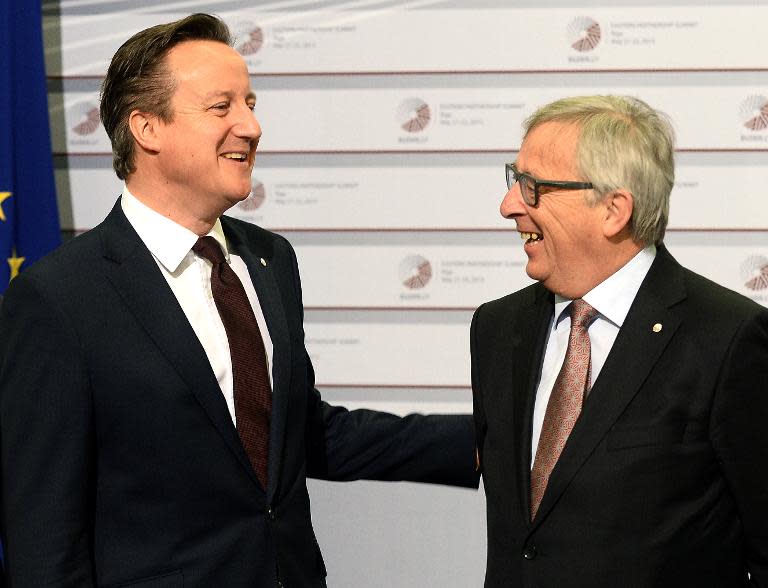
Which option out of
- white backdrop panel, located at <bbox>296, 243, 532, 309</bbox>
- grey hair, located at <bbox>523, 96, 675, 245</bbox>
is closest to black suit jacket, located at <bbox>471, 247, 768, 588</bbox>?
grey hair, located at <bbox>523, 96, 675, 245</bbox>

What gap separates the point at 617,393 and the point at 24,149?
8.03 ft

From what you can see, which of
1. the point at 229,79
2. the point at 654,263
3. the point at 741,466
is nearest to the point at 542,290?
the point at 654,263

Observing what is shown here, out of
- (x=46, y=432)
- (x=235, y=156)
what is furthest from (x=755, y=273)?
(x=46, y=432)

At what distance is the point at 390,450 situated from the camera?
8.66ft

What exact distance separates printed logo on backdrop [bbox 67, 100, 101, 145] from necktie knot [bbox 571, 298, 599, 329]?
2.34m

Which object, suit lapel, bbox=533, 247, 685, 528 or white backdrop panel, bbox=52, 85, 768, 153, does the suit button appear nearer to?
suit lapel, bbox=533, 247, 685, 528

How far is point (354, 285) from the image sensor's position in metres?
3.91

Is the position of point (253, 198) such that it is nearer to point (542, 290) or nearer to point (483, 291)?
point (483, 291)

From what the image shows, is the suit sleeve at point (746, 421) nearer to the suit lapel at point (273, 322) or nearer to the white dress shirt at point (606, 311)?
the white dress shirt at point (606, 311)

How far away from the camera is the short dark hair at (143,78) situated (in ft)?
7.28

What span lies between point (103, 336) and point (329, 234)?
191 cm

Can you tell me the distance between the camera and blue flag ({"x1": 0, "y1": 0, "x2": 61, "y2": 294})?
3688mm

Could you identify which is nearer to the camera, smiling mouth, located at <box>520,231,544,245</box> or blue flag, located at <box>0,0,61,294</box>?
smiling mouth, located at <box>520,231,544,245</box>

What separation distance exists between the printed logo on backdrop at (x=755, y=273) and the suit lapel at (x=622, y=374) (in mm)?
1829
